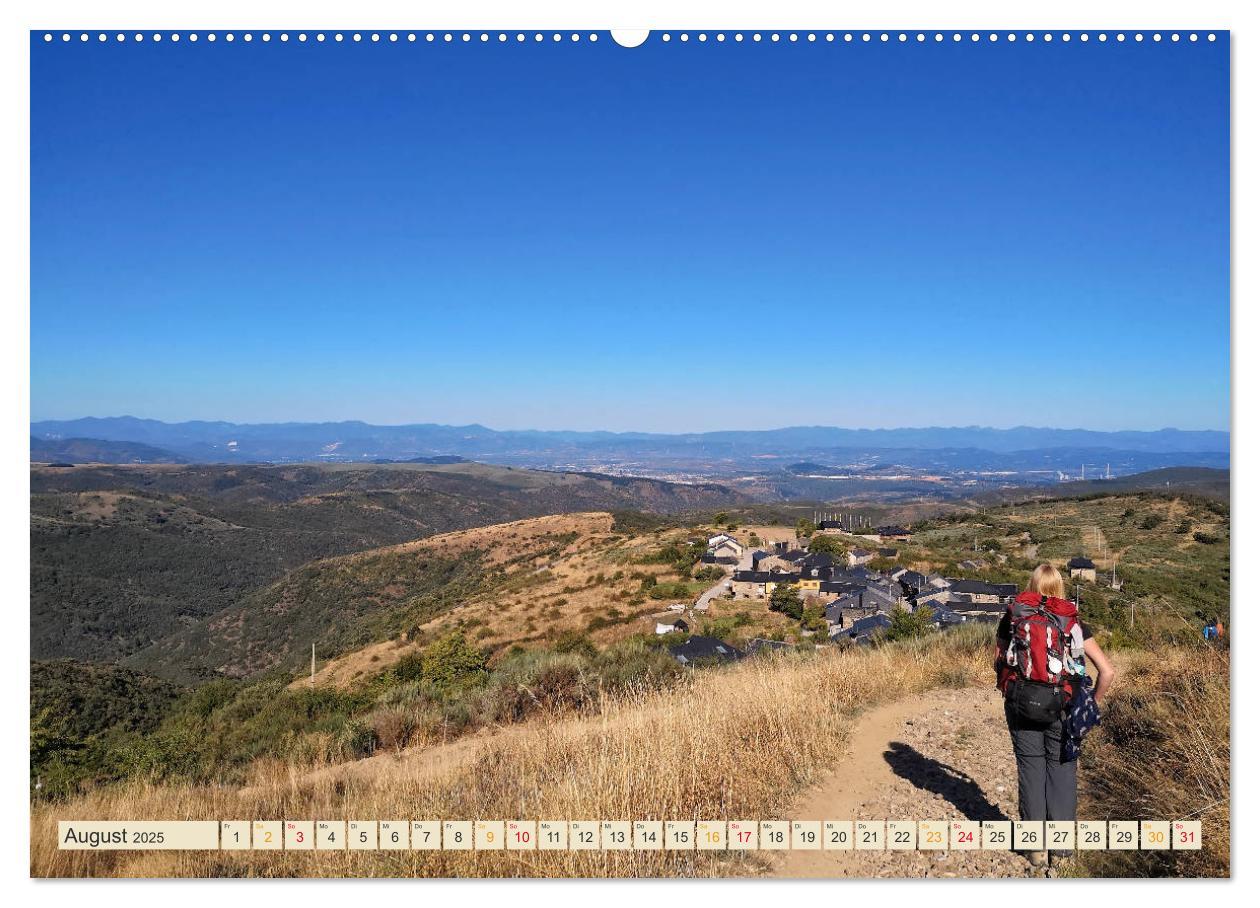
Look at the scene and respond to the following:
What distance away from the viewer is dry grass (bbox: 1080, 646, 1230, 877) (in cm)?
259

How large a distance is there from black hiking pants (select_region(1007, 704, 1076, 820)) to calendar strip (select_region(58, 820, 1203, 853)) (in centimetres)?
20

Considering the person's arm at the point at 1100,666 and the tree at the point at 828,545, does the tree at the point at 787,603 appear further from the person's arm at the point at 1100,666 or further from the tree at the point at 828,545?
the person's arm at the point at 1100,666

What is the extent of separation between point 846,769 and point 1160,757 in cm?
151

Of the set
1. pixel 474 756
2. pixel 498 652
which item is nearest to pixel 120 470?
pixel 498 652

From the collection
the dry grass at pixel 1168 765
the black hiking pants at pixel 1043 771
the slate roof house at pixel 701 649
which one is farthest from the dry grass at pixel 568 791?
the slate roof house at pixel 701 649

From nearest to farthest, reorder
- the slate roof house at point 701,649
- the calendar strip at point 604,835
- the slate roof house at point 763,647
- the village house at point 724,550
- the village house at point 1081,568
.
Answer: the calendar strip at point 604,835 → the slate roof house at point 763,647 → the slate roof house at point 701,649 → the village house at point 1081,568 → the village house at point 724,550

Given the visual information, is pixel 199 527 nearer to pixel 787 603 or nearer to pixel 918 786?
pixel 787 603

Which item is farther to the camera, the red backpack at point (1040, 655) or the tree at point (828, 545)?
the tree at point (828, 545)

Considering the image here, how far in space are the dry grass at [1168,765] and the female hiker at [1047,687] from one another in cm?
26

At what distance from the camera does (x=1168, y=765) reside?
10.8 feet

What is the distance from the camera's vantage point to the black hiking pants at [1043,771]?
9.17 ft

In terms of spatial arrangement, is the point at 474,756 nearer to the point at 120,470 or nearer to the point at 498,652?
the point at 498,652

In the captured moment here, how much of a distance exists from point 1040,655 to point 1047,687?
15 cm

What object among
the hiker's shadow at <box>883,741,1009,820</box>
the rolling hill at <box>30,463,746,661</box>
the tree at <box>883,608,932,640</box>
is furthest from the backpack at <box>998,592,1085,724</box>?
the tree at <box>883,608,932,640</box>
